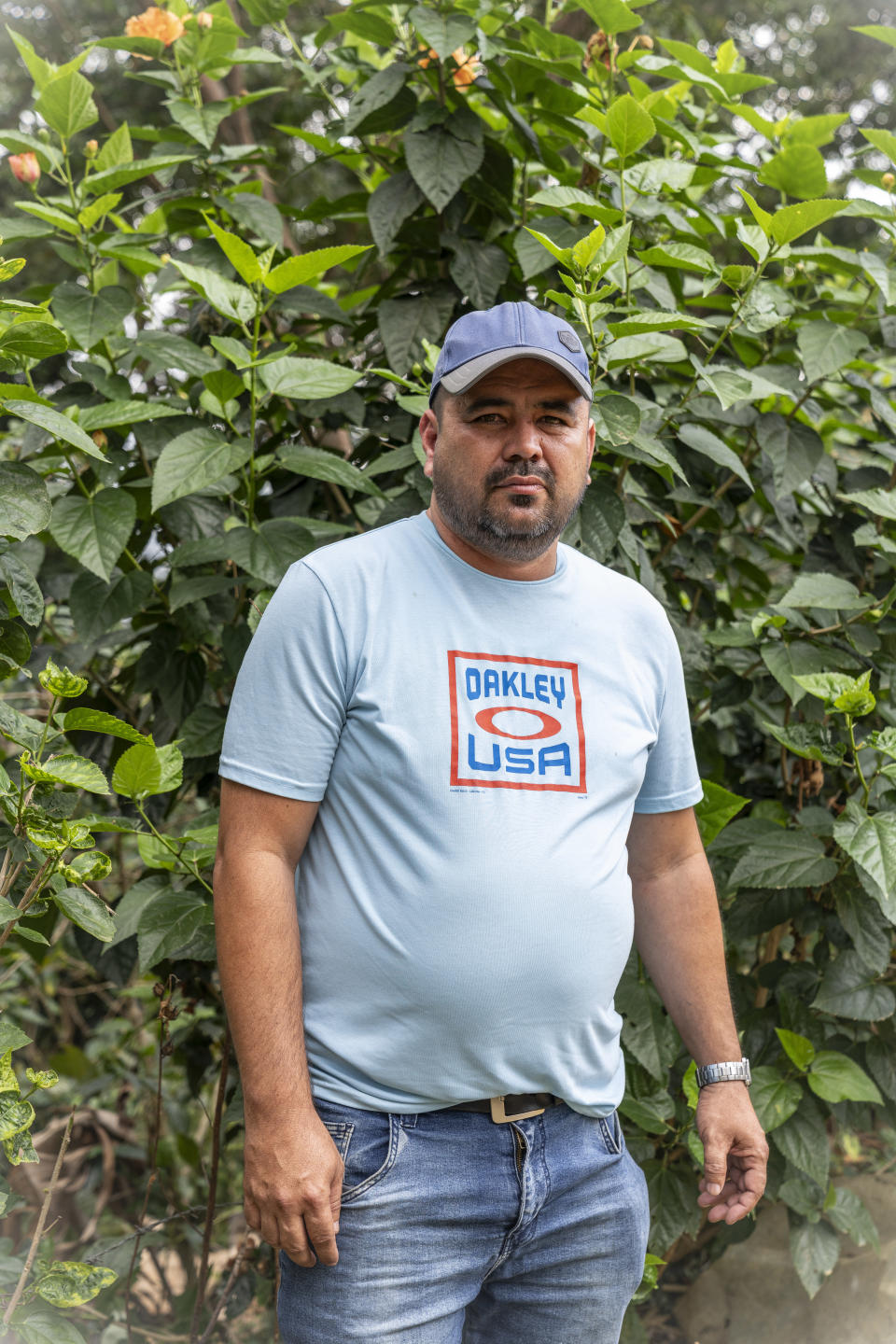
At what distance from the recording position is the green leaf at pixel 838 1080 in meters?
2.03

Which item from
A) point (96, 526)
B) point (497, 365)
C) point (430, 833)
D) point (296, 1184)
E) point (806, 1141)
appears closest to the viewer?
point (296, 1184)

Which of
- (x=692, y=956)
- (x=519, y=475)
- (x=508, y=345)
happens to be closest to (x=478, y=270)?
(x=508, y=345)

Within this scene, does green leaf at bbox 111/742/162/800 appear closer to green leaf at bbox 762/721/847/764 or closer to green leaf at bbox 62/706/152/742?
green leaf at bbox 62/706/152/742

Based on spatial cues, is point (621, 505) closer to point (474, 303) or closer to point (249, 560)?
point (474, 303)

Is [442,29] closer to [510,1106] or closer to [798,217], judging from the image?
[798,217]

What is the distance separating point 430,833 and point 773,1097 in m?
1.03

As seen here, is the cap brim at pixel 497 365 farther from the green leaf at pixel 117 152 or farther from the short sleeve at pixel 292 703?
the green leaf at pixel 117 152

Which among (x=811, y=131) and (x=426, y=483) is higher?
(x=811, y=131)

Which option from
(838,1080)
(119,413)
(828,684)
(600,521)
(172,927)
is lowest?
(838,1080)

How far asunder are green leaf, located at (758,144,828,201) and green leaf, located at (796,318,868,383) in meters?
0.25

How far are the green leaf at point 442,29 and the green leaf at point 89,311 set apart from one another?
706 mm

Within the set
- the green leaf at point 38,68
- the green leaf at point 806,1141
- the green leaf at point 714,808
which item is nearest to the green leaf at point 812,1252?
the green leaf at point 806,1141

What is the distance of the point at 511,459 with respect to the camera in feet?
5.42

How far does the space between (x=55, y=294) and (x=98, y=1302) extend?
234 centimetres
